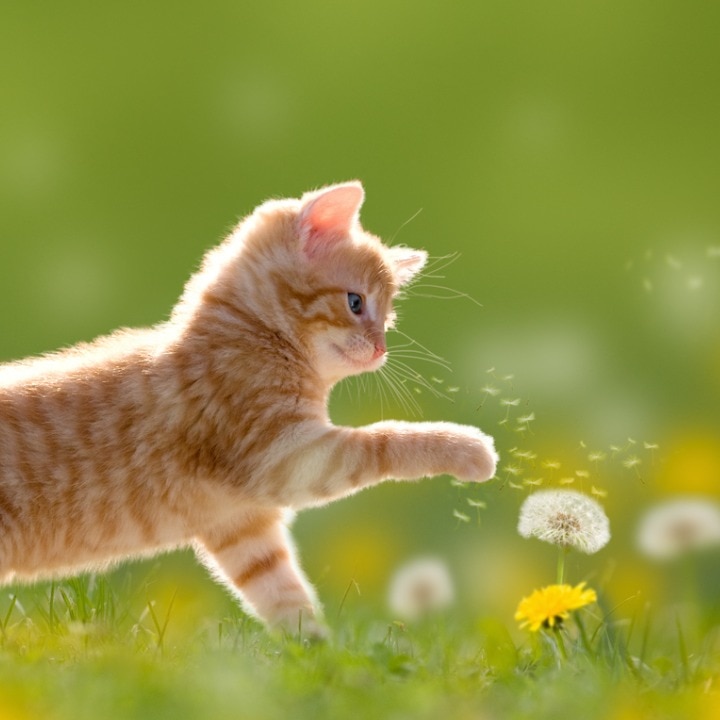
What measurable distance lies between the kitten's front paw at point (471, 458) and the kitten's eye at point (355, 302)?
27 cm

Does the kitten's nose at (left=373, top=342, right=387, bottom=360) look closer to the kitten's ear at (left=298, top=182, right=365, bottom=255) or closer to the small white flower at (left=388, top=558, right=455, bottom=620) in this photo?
the kitten's ear at (left=298, top=182, right=365, bottom=255)

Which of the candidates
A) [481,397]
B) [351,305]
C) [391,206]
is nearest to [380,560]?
[481,397]

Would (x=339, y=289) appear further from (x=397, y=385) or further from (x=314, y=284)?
(x=397, y=385)

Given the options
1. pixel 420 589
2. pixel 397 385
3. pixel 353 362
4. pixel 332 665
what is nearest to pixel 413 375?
pixel 397 385

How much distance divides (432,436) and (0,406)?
0.68 metres

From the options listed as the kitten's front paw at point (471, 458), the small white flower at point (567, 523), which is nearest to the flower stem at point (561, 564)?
the small white flower at point (567, 523)

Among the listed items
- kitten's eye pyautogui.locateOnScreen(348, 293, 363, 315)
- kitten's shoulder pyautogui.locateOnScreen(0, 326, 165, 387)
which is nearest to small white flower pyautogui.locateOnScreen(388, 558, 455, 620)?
kitten's eye pyautogui.locateOnScreen(348, 293, 363, 315)

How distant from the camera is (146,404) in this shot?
1779 millimetres

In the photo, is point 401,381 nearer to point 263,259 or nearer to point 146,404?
point 263,259

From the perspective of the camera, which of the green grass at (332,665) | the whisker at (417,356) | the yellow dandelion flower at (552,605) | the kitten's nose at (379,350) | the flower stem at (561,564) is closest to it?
the green grass at (332,665)

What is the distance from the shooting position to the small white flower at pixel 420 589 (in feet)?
6.15

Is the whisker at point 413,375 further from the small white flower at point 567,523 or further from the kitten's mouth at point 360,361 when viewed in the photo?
the small white flower at point 567,523

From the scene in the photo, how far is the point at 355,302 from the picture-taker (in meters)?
1.87

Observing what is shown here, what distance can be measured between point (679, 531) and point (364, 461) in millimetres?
547
